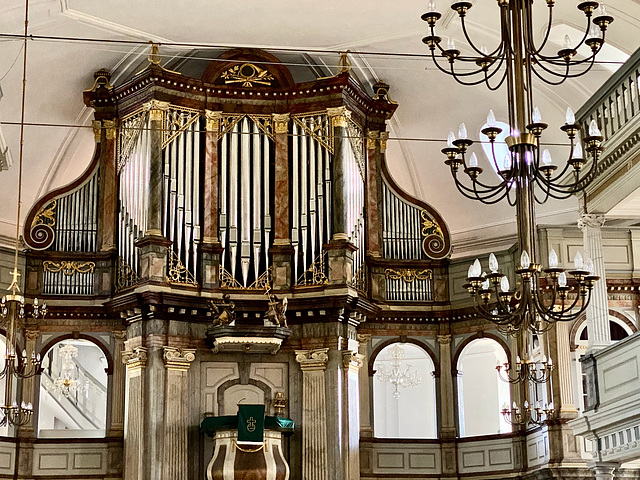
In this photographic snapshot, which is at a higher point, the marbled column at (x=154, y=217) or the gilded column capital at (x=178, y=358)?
the marbled column at (x=154, y=217)

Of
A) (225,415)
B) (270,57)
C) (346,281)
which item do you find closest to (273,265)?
(346,281)

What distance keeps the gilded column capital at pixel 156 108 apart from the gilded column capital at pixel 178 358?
452 centimetres

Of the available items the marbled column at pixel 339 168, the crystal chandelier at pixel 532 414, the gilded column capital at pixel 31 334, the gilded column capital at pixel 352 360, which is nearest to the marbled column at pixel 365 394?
the gilded column capital at pixel 352 360

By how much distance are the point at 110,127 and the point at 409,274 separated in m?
6.63

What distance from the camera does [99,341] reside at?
22.1 metres

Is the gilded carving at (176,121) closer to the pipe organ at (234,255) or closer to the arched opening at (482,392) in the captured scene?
the pipe organ at (234,255)

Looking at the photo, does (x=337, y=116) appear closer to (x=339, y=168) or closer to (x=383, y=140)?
(x=339, y=168)

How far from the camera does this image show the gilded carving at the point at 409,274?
23.0 m

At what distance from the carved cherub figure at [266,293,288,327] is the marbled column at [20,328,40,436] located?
15.1 feet

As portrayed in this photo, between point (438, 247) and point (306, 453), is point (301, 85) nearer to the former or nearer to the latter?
point (438, 247)

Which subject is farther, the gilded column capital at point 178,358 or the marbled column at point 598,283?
the gilded column capital at point 178,358

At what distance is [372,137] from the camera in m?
23.7

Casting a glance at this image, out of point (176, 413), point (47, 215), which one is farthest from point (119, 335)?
point (47, 215)

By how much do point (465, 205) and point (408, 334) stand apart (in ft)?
12.1
